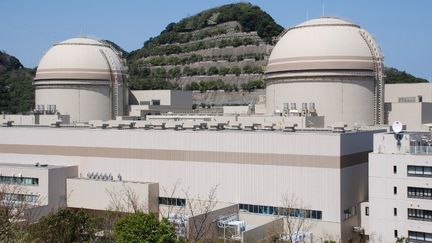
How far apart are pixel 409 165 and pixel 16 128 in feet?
85.8

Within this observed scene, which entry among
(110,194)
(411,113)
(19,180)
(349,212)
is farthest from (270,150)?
(19,180)

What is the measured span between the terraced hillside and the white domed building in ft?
146

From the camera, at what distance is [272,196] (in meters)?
29.7

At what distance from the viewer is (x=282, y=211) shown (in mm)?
29328

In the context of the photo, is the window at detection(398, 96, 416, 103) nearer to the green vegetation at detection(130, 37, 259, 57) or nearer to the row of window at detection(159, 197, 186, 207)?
the row of window at detection(159, 197, 186, 207)

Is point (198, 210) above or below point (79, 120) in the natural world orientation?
below

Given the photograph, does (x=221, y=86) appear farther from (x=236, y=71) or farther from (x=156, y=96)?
(x=156, y=96)

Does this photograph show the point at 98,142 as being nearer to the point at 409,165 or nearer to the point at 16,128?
the point at 16,128

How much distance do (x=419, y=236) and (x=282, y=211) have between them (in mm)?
7266

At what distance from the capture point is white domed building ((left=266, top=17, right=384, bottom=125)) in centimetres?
3669

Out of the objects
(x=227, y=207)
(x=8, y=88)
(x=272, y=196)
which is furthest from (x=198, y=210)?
(x=8, y=88)

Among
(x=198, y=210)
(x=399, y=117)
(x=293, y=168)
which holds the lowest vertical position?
(x=198, y=210)

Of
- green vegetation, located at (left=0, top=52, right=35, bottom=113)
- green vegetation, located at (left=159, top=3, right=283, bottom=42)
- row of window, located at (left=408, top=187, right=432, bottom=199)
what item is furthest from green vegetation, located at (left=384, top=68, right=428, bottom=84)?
row of window, located at (left=408, top=187, right=432, bottom=199)

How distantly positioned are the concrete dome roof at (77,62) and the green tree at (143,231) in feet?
79.7
